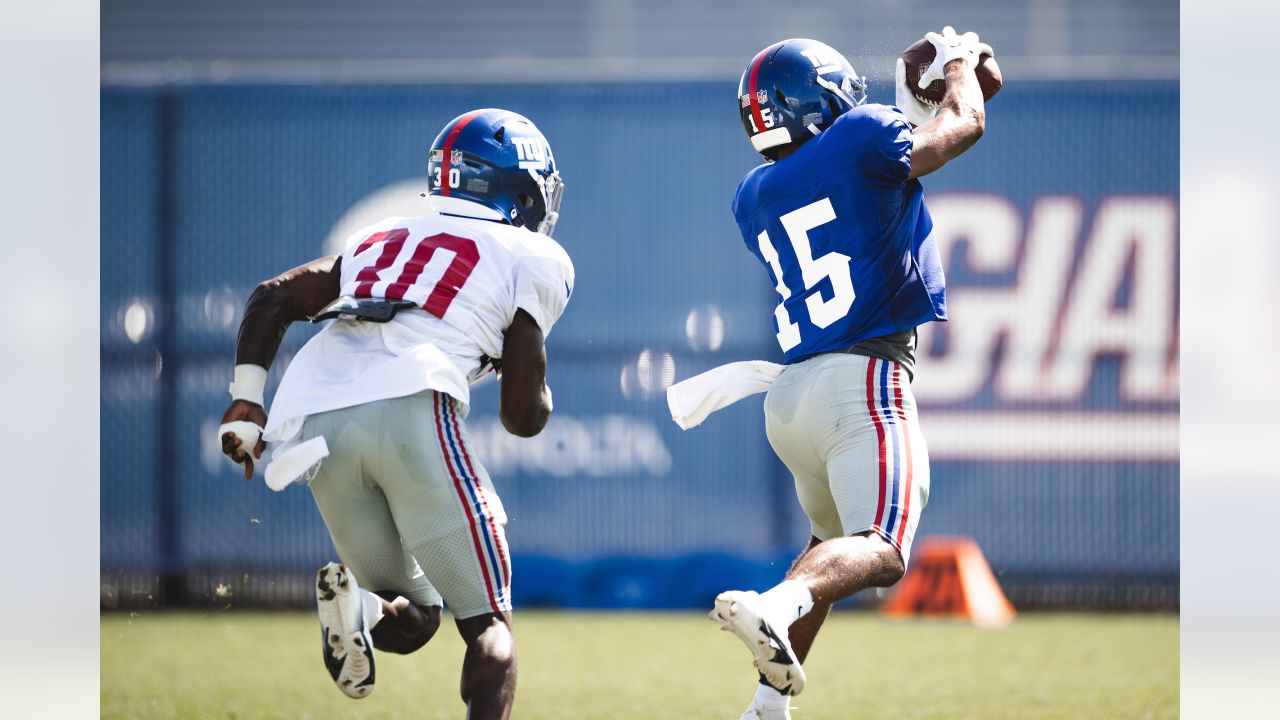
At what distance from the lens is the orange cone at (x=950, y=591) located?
6.57 meters

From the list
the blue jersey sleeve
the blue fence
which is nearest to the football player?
the blue jersey sleeve

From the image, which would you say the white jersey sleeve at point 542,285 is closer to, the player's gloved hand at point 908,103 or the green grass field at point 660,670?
the player's gloved hand at point 908,103

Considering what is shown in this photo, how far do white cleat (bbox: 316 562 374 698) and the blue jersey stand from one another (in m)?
1.07

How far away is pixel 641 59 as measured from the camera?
29.9 ft

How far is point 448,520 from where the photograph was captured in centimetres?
286

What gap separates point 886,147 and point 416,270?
996 mm

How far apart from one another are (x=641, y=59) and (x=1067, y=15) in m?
2.60

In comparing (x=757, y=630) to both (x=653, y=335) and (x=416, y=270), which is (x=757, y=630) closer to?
(x=416, y=270)

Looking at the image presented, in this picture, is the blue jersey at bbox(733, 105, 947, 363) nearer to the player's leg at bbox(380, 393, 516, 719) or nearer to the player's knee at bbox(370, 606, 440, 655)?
the player's leg at bbox(380, 393, 516, 719)

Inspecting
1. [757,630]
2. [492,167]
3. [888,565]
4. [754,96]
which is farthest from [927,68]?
[757,630]

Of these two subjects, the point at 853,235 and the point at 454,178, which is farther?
the point at 454,178

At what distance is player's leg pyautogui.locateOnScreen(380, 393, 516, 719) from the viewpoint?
286 centimetres

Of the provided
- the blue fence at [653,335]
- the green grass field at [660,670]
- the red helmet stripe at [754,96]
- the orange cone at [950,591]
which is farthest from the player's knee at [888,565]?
the blue fence at [653,335]

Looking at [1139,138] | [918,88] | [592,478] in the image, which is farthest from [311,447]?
[1139,138]
